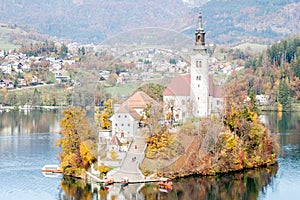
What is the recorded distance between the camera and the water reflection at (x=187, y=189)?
18.9 m

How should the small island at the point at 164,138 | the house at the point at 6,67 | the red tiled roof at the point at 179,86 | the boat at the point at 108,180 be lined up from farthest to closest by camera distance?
1. the house at the point at 6,67
2. the red tiled roof at the point at 179,86
3. the small island at the point at 164,138
4. the boat at the point at 108,180

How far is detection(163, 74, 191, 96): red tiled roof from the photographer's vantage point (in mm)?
22850

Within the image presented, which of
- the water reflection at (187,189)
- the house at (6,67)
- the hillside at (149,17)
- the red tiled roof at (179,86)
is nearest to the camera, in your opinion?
the water reflection at (187,189)

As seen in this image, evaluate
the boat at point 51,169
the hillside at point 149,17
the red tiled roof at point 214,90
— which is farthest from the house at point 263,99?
the hillside at point 149,17

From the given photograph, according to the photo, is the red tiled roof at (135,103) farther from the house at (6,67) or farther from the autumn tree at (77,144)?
the house at (6,67)

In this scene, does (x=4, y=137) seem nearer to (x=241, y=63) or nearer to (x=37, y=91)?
(x=37, y=91)

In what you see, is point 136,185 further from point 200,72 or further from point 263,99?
point 263,99

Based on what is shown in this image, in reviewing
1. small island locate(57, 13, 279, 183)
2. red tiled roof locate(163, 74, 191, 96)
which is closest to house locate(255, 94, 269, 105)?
small island locate(57, 13, 279, 183)

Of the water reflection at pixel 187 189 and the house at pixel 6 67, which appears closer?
the water reflection at pixel 187 189

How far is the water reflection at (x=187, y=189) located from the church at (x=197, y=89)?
285 centimetres

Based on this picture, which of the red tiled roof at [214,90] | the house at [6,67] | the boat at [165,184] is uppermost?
the house at [6,67]

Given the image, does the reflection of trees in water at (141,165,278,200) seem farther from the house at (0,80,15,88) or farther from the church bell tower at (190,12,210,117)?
the house at (0,80,15,88)

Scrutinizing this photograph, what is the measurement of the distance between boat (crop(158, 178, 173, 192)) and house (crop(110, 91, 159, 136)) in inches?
84.4

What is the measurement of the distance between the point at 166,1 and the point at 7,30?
213ft
